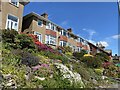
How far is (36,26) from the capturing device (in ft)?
100

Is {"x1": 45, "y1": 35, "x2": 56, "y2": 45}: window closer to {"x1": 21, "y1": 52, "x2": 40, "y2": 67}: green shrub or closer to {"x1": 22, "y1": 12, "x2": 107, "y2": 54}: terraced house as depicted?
{"x1": 22, "y1": 12, "x2": 107, "y2": 54}: terraced house

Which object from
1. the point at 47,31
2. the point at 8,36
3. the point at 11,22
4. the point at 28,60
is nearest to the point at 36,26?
the point at 47,31

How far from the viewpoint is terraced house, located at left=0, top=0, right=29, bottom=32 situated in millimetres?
→ 23003

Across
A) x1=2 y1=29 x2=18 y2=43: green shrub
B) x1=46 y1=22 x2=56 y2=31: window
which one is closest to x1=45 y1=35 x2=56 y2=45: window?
x1=46 y1=22 x2=56 y2=31: window

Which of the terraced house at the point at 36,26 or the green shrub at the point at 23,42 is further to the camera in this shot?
the terraced house at the point at 36,26

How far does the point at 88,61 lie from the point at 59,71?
1252cm

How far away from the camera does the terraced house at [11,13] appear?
23.0 m

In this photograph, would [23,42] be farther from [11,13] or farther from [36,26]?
[36,26]

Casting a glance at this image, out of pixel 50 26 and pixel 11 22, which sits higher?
pixel 50 26

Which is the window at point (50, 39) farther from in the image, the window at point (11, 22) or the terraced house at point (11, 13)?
the window at point (11, 22)

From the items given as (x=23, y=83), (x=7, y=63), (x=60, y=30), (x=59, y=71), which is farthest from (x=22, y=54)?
(x=60, y=30)

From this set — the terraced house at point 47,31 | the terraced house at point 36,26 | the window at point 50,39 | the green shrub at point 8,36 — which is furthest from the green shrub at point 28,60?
the window at point 50,39

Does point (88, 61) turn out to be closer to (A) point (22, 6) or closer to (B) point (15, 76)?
(A) point (22, 6)

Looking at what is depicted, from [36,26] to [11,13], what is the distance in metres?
7.04
